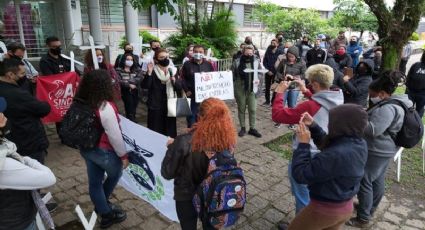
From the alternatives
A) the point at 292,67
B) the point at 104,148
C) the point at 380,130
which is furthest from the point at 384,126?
the point at 292,67

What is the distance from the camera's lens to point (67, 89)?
5684 mm

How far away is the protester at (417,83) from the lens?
21.0 ft

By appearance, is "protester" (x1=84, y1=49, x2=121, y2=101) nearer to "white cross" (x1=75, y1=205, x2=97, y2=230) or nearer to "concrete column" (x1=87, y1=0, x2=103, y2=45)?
"white cross" (x1=75, y1=205, x2=97, y2=230)

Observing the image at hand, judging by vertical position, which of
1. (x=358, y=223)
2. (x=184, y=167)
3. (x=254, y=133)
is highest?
(x=184, y=167)

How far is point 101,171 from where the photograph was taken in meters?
3.48

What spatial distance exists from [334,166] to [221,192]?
821mm

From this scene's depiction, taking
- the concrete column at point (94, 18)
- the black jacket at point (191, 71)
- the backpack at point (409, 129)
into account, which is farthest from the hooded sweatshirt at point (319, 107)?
the concrete column at point (94, 18)

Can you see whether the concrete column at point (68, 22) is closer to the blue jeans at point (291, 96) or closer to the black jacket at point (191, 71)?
the black jacket at point (191, 71)

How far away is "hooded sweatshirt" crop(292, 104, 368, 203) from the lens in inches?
90.0

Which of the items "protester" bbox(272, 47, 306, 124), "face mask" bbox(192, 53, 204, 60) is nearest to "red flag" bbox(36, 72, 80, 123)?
"face mask" bbox(192, 53, 204, 60)

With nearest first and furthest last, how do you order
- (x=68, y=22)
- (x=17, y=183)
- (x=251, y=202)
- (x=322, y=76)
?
(x=17, y=183) → (x=322, y=76) → (x=251, y=202) → (x=68, y=22)

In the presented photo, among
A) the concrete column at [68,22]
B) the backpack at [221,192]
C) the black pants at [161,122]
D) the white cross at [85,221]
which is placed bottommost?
the white cross at [85,221]

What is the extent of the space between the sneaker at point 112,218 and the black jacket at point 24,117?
1.04m

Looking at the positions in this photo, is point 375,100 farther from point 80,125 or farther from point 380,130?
point 80,125
